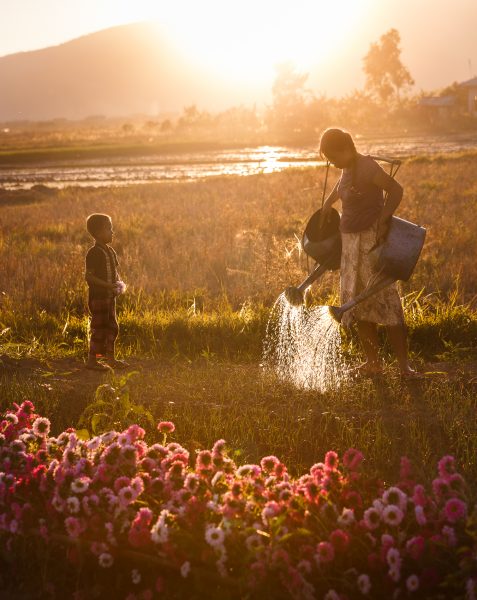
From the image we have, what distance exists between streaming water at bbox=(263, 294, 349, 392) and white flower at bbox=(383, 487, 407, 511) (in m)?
2.07

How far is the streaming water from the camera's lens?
457 cm

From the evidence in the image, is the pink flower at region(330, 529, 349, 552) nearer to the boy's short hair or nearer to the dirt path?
the dirt path

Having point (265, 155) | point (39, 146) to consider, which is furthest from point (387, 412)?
point (39, 146)

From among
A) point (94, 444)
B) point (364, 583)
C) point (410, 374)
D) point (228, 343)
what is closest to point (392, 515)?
point (364, 583)

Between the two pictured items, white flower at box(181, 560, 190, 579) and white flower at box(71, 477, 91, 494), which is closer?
white flower at box(181, 560, 190, 579)

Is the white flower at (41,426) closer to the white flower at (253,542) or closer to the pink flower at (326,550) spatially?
the white flower at (253,542)

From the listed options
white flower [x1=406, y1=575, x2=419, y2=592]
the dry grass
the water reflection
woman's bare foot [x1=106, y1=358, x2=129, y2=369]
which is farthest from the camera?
the water reflection

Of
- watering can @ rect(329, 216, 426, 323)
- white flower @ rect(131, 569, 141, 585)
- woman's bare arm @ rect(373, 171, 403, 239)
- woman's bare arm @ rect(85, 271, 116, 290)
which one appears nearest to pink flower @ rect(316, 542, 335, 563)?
white flower @ rect(131, 569, 141, 585)

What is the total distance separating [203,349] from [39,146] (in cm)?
3812

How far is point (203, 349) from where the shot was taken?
5617 mm

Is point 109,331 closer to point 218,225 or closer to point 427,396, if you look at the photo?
point 427,396

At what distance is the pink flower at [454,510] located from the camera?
219 centimetres

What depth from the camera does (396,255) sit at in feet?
13.3

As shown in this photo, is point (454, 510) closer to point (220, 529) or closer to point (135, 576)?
point (220, 529)
